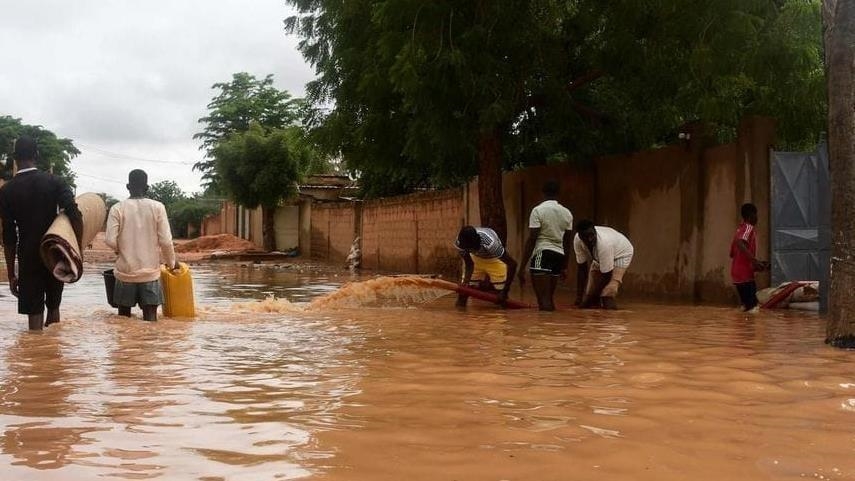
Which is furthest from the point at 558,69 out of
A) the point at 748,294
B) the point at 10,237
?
the point at 10,237

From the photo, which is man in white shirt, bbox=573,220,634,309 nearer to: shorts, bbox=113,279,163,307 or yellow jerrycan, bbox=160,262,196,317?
yellow jerrycan, bbox=160,262,196,317

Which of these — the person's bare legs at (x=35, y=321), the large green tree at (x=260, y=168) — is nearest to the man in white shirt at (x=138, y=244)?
the person's bare legs at (x=35, y=321)

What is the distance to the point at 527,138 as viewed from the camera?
48.4 ft

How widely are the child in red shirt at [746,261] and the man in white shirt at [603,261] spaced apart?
1164 millimetres

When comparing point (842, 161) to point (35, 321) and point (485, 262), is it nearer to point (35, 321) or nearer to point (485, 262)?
point (485, 262)

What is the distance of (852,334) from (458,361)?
9.24ft

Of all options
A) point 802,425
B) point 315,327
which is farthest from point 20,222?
point 802,425

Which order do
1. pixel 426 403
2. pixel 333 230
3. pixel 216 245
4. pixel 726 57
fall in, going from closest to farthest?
1. pixel 426 403
2. pixel 726 57
3. pixel 333 230
4. pixel 216 245

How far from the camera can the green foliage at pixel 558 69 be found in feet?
33.8

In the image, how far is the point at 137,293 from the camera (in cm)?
771

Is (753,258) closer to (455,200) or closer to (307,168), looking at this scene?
(455,200)

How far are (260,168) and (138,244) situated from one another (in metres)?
27.3

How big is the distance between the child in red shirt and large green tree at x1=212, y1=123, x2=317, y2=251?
84.7 feet

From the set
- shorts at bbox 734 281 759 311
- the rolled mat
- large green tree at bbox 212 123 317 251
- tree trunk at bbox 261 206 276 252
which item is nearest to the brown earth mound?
tree trunk at bbox 261 206 276 252
